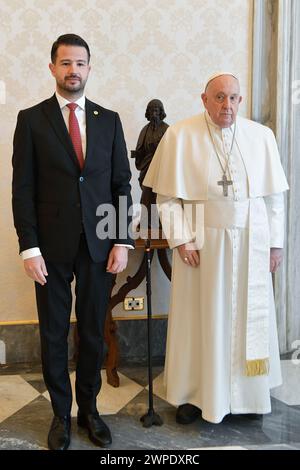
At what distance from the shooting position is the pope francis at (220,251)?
9.20 ft

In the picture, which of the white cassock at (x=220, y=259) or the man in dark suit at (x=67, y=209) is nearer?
the man in dark suit at (x=67, y=209)

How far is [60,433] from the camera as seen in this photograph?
2.64 meters

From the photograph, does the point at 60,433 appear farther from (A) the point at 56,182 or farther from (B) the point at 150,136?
(B) the point at 150,136

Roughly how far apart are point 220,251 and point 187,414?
3.07ft

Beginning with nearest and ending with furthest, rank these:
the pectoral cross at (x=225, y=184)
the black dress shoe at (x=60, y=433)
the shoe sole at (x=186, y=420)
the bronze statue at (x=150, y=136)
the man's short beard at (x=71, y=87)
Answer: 1. the man's short beard at (x=71, y=87)
2. the black dress shoe at (x=60, y=433)
3. the pectoral cross at (x=225, y=184)
4. the shoe sole at (x=186, y=420)
5. the bronze statue at (x=150, y=136)

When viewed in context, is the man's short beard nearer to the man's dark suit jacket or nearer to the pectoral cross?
the man's dark suit jacket

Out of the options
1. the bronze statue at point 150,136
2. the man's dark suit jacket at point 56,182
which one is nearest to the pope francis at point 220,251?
the bronze statue at point 150,136

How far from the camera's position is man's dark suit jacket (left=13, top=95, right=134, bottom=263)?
243 centimetres

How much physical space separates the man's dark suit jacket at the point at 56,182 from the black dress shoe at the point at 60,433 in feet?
2.78

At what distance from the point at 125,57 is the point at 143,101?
32 cm

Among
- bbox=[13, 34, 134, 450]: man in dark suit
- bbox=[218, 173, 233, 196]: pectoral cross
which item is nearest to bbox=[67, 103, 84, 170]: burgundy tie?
bbox=[13, 34, 134, 450]: man in dark suit

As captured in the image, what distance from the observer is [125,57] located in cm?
366

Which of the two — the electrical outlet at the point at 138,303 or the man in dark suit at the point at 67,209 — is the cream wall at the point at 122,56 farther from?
the man in dark suit at the point at 67,209

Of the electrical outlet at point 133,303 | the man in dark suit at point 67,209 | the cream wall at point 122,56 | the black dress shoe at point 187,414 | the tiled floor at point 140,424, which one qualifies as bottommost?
the tiled floor at point 140,424
